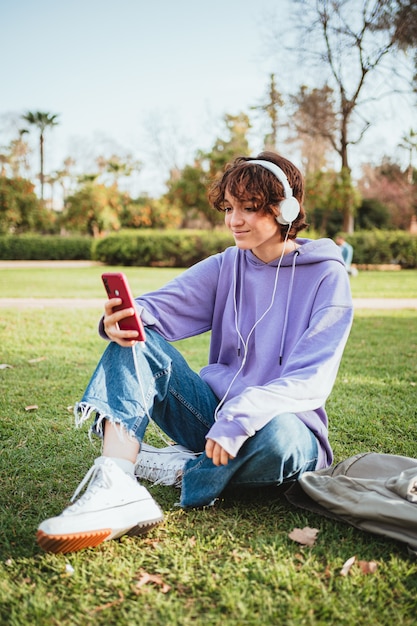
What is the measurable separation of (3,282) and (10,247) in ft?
48.2

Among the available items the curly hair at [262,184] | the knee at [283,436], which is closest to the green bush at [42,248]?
the curly hair at [262,184]

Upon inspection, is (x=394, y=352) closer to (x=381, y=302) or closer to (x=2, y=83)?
(x=381, y=302)

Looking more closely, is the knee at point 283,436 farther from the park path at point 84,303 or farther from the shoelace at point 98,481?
the park path at point 84,303

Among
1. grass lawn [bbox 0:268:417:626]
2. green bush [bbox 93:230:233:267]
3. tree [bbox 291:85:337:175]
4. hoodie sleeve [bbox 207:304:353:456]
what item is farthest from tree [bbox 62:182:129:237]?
hoodie sleeve [bbox 207:304:353:456]

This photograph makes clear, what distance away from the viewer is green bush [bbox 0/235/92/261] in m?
27.5

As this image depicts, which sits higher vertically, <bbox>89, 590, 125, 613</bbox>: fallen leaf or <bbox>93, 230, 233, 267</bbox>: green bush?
<bbox>93, 230, 233, 267</bbox>: green bush

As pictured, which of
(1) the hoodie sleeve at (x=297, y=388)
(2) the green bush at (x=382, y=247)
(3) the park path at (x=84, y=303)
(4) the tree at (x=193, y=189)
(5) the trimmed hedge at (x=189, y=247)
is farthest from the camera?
(4) the tree at (x=193, y=189)

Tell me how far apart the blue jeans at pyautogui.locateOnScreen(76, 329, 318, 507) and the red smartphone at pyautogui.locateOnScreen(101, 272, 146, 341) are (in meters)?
0.08

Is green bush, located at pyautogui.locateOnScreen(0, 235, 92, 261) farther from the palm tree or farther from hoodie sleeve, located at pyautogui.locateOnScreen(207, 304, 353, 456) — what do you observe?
hoodie sleeve, located at pyautogui.locateOnScreen(207, 304, 353, 456)

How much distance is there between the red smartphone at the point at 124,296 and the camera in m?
2.09

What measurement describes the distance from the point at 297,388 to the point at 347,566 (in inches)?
23.9

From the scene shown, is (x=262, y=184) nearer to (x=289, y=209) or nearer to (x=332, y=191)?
(x=289, y=209)

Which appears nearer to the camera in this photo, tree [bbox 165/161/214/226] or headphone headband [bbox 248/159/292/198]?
headphone headband [bbox 248/159/292/198]

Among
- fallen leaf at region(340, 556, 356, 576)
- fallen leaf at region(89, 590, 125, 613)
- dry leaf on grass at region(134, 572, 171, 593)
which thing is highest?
fallen leaf at region(340, 556, 356, 576)
